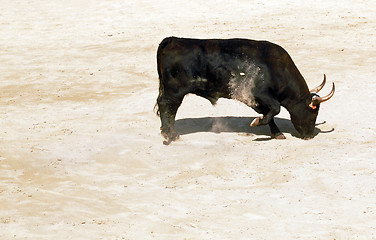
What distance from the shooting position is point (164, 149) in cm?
1248

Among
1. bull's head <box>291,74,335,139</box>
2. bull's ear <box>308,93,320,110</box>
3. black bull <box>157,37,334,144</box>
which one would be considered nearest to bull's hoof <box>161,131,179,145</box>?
black bull <box>157,37,334,144</box>

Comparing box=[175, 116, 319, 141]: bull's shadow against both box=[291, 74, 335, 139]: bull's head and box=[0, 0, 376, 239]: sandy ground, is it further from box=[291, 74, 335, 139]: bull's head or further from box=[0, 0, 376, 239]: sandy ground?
box=[291, 74, 335, 139]: bull's head

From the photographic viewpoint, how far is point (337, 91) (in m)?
15.8

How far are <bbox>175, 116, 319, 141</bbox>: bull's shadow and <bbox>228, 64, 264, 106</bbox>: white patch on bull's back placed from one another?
1078 millimetres

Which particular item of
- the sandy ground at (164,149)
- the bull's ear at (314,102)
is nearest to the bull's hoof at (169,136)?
the sandy ground at (164,149)

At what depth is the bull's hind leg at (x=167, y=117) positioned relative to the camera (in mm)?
12766

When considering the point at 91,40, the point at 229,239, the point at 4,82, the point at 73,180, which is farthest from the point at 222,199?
the point at 91,40

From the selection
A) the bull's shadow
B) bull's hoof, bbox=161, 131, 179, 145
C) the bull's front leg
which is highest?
the bull's front leg

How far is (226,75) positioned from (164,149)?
1.64 m

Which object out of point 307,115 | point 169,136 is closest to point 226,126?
point 169,136

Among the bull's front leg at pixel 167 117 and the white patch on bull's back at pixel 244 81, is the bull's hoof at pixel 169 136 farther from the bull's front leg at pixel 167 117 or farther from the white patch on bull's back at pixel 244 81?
the white patch on bull's back at pixel 244 81

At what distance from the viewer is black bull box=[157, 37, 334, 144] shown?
12.6 meters

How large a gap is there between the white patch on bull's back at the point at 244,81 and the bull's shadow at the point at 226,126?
108 centimetres

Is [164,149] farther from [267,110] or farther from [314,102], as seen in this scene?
[314,102]
